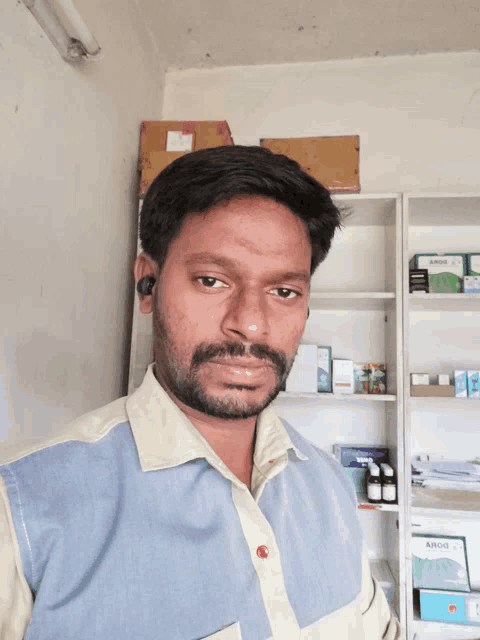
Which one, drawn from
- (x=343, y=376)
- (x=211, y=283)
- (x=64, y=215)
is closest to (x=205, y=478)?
(x=211, y=283)

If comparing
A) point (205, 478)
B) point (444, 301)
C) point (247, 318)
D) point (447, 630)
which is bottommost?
point (447, 630)

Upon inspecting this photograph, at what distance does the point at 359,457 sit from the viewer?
6.97 ft

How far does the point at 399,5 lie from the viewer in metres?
2.12

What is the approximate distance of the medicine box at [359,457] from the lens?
207 cm

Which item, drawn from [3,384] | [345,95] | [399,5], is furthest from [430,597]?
[399,5]

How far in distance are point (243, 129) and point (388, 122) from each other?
0.82 m

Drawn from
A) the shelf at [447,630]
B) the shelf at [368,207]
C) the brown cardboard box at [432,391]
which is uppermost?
the shelf at [368,207]

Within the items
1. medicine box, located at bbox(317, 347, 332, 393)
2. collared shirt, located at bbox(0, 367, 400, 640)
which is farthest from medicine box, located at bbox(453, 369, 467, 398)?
collared shirt, located at bbox(0, 367, 400, 640)

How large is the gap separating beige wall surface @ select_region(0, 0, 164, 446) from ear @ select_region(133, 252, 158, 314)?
0.52 meters

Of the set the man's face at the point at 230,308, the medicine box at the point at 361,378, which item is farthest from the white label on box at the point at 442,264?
the man's face at the point at 230,308

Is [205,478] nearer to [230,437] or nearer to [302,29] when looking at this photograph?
[230,437]

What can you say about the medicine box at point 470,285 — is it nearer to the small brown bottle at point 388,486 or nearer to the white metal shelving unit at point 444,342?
the white metal shelving unit at point 444,342

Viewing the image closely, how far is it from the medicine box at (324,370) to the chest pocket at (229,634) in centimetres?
146

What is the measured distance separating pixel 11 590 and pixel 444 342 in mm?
2151
